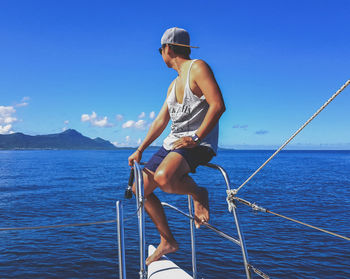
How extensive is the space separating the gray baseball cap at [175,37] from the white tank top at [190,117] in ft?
1.10

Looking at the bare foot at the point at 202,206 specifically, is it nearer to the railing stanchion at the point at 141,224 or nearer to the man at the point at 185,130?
the man at the point at 185,130

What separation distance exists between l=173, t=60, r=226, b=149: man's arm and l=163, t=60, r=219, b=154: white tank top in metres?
A: 0.13

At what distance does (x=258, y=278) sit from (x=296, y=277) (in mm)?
1214

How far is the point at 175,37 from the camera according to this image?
2.98 m

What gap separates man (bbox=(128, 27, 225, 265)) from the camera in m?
2.66

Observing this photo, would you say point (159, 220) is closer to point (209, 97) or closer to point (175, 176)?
point (175, 176)

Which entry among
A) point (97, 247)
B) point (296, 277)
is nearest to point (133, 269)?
point (97, 247)

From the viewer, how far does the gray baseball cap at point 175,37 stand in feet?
9.77

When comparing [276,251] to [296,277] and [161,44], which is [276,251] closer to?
[296,277]

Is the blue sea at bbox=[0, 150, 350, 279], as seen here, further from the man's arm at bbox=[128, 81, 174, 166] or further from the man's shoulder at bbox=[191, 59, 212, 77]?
the man's shoulder at bbox=[191, 59, 212, 77]

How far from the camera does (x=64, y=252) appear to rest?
1225 centimetres

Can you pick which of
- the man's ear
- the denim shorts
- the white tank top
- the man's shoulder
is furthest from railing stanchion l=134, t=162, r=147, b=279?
the man's ear

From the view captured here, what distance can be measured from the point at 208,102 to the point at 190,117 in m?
0.30

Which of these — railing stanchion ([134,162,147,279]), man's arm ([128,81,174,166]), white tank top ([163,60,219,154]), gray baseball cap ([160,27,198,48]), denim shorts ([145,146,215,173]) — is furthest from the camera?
man's arm ([128,81,174,166])
